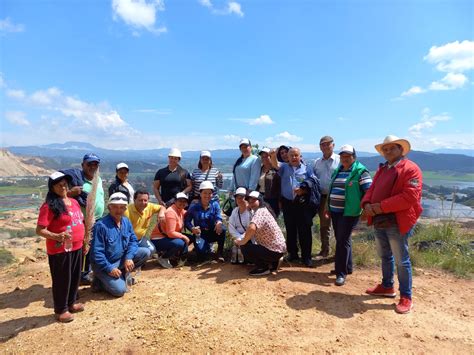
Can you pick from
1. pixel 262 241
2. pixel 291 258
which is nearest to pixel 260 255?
pixel 262 241

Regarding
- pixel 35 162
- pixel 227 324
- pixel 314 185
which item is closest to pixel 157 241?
pixel 227 324

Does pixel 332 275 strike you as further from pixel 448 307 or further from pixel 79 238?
pixel 79 238

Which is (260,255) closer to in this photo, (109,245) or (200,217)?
(200,217)

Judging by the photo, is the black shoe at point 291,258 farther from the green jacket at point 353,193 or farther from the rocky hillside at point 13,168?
the rocky hillside at point 13,168

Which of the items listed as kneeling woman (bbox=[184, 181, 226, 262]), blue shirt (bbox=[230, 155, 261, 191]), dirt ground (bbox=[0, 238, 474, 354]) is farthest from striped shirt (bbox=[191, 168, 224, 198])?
dirt ground (bbox=[0, 238, 474, 354])

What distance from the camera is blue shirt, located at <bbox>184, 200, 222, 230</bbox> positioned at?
231 inches

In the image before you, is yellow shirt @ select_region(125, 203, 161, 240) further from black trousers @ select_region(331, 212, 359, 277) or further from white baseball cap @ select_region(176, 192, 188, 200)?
black trousers @ select_region(331, 212, 359, 277)

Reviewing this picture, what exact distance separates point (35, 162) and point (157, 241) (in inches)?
6401

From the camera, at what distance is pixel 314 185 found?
5230mm

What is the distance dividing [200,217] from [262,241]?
1.41 metres

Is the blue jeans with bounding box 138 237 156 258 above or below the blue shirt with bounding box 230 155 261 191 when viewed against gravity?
below

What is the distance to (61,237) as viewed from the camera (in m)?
3.46

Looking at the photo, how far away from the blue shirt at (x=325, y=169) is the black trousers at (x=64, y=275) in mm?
3992

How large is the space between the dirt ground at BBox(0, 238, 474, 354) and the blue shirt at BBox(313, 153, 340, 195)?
159 cm
